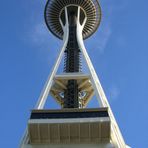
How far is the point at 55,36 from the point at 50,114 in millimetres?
35510

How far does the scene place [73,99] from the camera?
175ft

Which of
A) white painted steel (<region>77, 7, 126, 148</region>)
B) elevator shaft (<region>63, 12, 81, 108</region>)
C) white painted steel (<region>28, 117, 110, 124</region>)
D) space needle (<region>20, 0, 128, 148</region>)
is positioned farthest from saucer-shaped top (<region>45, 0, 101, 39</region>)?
white painted steel (<region>28, 117, 110, 124</region>)

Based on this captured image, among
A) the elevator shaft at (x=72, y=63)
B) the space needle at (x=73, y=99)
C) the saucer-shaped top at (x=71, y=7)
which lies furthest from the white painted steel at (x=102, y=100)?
the saucer-shaped top at (x=71, y=7)

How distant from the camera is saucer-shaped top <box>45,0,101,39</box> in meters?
73.2

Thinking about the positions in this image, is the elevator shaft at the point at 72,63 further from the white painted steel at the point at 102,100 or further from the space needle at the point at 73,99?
the white painted steel at the point at 102,100

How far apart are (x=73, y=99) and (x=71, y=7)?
81.0 feet

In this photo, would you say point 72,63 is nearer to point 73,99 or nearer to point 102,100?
point 73,99

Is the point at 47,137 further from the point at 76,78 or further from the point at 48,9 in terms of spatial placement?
the point at 48,9

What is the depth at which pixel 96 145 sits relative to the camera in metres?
40.8

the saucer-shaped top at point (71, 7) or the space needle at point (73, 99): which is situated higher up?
the saucer-shaped top at point (71, 7)

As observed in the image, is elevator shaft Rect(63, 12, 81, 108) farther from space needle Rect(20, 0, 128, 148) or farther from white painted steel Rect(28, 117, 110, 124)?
white painted steel Rect(28, 117, 110, 124)

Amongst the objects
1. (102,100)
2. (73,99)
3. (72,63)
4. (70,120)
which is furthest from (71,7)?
(70,120)

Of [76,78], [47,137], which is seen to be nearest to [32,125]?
[47,137]

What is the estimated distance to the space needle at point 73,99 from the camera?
4059 cm
